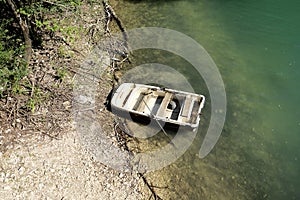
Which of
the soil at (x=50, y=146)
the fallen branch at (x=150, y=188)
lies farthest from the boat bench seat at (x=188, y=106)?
the fallen branch at (x=150, y=188)

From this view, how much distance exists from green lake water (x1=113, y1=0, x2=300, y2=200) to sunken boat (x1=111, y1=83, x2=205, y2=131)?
0.73m

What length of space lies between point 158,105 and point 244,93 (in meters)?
3.52

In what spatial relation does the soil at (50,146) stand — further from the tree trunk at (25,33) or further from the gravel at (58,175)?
the tree trunk at (25,33)

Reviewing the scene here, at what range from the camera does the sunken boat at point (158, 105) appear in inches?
443

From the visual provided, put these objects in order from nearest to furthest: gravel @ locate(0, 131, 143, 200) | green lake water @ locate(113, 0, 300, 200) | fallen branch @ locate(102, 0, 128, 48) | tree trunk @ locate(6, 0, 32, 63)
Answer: gravel @ locate(0, 131, 143, 200) → green lake water @ locate(113, 0, 300, 200) → tree trunk @ locate(6, 0, 32, 63) → fallen branch @ locate(102, 0, 128, 48)

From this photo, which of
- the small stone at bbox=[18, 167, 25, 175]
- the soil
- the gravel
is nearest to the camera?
the gravel

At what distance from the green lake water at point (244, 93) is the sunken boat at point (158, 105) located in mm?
731

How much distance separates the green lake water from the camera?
10.1 m

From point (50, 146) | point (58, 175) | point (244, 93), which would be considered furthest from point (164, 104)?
point (58, 175)

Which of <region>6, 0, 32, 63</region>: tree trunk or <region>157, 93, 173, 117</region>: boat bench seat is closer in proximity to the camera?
<region>6, 0, 32, 63</region>: tree trunk

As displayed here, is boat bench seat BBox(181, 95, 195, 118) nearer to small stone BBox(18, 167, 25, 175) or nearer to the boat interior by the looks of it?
the boat interior

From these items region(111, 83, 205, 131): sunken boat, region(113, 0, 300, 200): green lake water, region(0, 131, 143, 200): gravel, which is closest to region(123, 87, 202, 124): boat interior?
region(111, 83, 205, 131): sunken boat

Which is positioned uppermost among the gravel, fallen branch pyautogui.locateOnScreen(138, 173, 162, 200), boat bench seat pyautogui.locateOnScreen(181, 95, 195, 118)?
boat bench seat pyautogui.locateOnScreen(181, 95, 195, 118)

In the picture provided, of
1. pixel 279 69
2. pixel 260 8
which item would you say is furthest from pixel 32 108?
pixel 260 8
